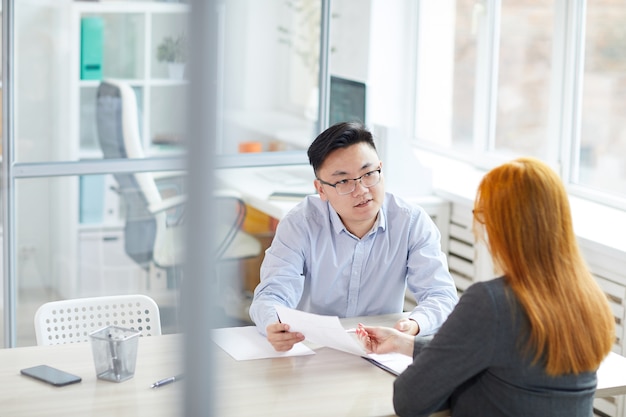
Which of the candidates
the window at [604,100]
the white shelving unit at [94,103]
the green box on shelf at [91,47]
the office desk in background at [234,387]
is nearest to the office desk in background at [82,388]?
the office desk in background at [234,387]

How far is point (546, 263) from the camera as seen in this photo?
1.67 meters

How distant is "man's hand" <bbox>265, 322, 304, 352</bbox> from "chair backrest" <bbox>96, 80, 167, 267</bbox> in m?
1.71

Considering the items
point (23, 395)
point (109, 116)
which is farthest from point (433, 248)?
point (109, 116)

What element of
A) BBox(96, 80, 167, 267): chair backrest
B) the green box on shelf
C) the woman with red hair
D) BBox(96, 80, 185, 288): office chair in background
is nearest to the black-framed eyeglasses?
the woman with red hair

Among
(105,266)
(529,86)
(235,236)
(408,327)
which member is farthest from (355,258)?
(529,86)

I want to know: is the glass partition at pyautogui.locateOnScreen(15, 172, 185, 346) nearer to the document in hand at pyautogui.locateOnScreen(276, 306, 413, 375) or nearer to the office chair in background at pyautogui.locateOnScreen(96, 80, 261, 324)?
the office chair in background at pyautogui.locateOnScreen(96, 80, 261, 324)

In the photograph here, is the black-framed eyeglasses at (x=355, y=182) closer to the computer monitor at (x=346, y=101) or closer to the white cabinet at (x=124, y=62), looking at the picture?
the white cabinet at (x=124, y=62)

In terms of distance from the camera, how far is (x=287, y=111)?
4309mm

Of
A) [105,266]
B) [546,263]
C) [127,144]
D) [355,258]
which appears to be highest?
[127,144]

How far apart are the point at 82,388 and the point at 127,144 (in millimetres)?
1886

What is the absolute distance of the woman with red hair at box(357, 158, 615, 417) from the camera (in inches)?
65.0

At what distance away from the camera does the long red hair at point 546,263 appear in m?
1.65

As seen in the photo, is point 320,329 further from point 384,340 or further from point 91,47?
point 91,47

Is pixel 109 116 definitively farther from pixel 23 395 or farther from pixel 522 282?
pixel 522 282
